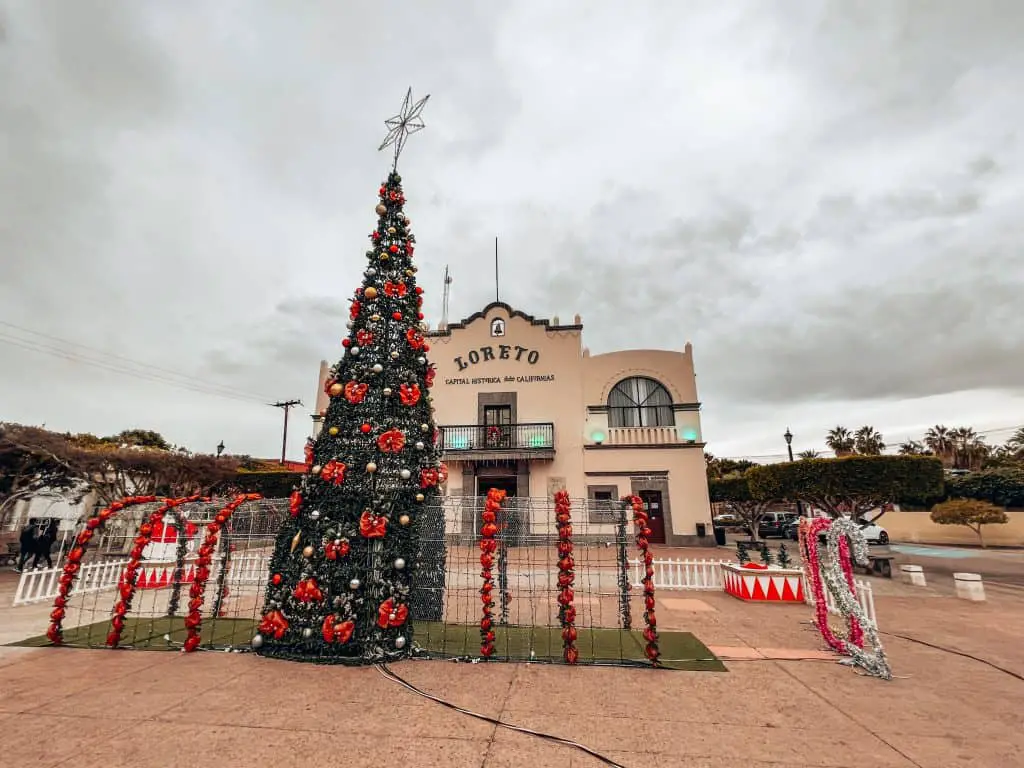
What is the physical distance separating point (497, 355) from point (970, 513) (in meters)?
23.9

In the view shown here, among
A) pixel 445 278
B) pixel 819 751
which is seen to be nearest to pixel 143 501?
pixel 819 751

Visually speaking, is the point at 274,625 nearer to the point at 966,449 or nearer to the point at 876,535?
the point at 876,535

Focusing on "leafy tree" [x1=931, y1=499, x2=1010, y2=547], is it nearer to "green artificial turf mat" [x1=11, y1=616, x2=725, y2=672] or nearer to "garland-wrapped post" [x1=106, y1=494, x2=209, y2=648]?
"green artificial turf mat" [x1=11, y1=616, x2=725, y2=672]

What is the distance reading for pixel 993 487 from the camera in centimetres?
2653

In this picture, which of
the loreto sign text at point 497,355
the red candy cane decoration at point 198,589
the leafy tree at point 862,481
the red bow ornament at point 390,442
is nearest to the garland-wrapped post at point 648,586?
the red bow ornament at point 390,442

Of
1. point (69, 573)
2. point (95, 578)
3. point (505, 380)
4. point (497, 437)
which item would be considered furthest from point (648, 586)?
point (505, 380)

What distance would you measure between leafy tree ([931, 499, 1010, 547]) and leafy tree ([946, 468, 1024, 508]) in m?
3.81

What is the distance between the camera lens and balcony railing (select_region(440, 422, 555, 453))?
63.7ft

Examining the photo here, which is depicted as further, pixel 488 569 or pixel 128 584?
pixel 128 584

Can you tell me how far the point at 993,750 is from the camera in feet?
11.4

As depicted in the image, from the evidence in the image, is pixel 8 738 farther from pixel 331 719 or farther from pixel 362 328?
pixel 362 328

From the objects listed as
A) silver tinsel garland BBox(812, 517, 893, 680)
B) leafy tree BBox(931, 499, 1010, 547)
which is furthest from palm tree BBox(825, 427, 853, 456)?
silver tinsel garland BBox(812, 517, 893, 680)

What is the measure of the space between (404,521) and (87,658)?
4.04 metres

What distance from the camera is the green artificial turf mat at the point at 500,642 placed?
5.59 metres
